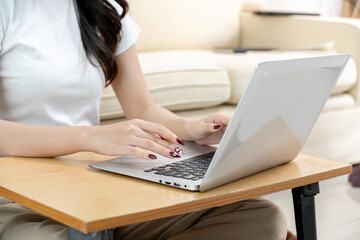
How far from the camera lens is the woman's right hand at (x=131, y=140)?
0.83 m

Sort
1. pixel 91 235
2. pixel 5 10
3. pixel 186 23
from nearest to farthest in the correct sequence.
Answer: pixel 91 235 < pixel 5 10 < pixel 186 23

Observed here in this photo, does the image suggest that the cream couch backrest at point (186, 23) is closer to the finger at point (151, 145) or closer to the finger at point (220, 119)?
the finger at point (220, 119)

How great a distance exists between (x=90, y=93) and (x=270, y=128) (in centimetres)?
55

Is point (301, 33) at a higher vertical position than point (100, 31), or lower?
lower

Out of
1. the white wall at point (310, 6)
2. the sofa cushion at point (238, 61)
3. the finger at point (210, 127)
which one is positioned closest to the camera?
the finger at point (210, 127)

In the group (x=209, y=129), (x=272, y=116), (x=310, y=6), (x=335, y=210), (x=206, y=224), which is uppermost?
(x=272, y=116)

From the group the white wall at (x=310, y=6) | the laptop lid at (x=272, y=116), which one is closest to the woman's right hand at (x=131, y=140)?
the laptop lid at (x=272, y=116)

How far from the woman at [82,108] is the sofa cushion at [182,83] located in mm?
665

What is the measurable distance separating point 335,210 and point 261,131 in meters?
1.40

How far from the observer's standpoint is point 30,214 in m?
0.90

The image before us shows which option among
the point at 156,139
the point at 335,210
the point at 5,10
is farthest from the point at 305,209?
the point at 335,210

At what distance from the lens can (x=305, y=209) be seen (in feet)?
3.07

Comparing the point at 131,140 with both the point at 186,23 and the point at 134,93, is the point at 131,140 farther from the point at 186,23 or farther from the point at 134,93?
the point at 186,23

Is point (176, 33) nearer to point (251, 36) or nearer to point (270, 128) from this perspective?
point (251, 36)
